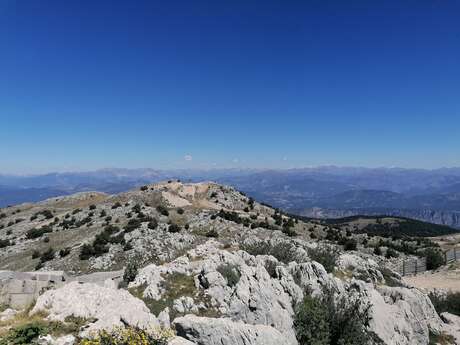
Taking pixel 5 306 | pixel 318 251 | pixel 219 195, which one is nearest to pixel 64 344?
pixel 5 306

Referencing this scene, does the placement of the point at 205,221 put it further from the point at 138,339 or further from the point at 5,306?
the point at 138,339

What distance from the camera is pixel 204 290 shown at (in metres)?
16.2

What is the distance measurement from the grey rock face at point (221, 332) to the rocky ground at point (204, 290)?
33mm

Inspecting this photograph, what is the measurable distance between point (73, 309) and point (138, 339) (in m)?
3.33

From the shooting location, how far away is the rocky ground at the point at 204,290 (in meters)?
11.4

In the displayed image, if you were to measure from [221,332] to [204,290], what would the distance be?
3.65 meters

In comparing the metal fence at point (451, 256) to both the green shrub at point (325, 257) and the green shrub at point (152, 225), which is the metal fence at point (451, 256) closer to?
the green shrub at point (325, 257)

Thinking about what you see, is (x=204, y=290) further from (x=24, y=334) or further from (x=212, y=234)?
(x=212, y=234)

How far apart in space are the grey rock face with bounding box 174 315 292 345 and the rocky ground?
0.11 ft

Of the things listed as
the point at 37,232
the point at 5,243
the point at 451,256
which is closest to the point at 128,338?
the point at 451,256

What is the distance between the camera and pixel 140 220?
144 ft

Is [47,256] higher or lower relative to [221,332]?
lower

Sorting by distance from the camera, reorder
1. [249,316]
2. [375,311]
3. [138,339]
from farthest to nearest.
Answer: [375,311]
[249,316]
[138,339]

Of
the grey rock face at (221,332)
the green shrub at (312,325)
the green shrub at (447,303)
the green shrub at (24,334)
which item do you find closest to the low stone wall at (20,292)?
the green shrub at (24,334)
